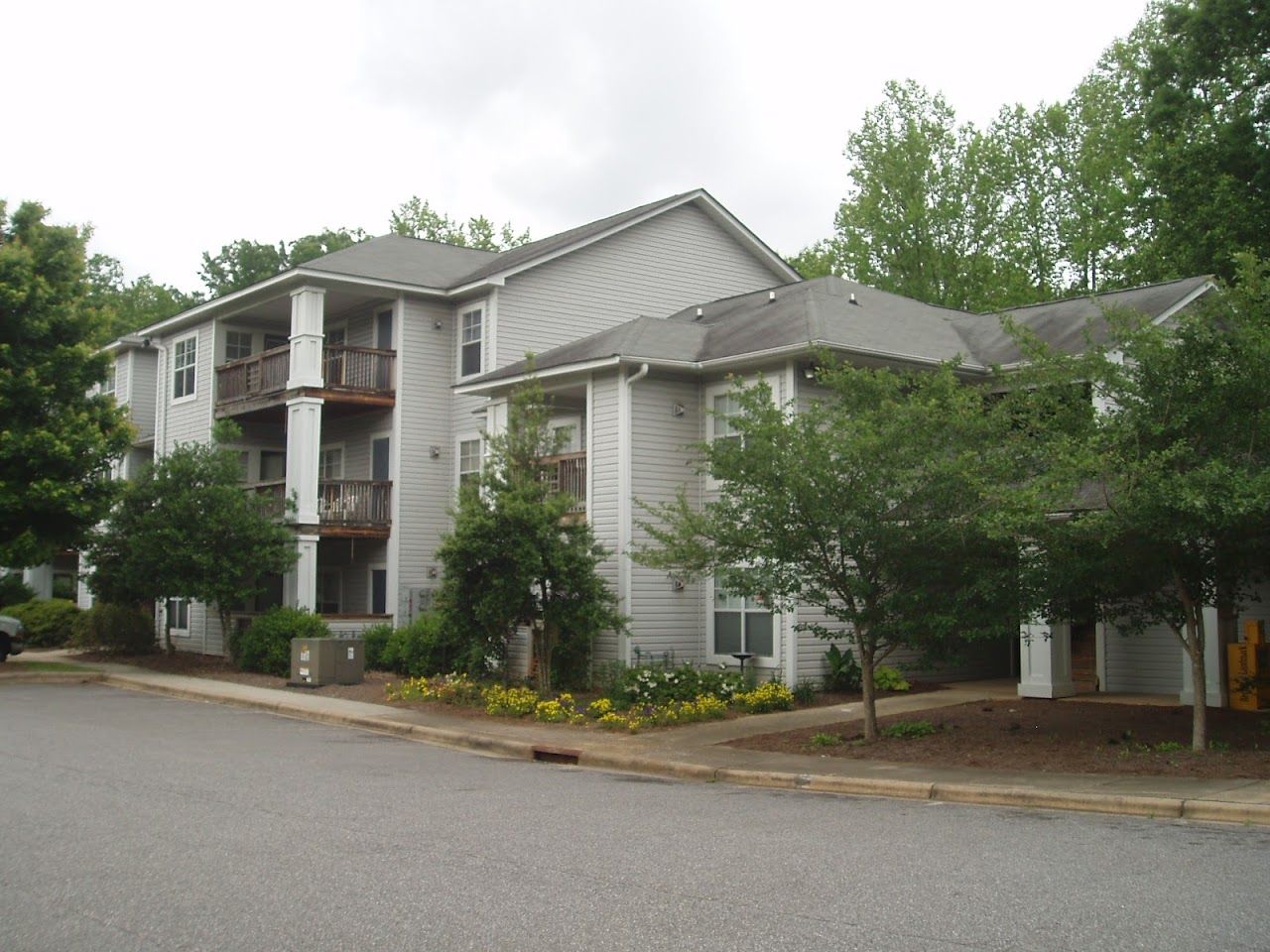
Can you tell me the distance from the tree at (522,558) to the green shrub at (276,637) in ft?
20.0

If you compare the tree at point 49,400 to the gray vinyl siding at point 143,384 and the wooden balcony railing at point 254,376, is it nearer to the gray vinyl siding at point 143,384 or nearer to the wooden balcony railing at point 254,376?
the wooden balcony railing at point 254,376

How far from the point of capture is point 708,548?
15.8 metres

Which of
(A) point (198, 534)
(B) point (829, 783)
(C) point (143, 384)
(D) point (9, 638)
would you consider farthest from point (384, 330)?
(B) point (829, 783)

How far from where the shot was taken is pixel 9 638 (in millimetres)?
29266

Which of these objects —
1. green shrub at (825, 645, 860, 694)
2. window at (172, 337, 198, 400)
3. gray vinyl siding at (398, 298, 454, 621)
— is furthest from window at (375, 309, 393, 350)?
green shrub at (825, 645, 860, 694)

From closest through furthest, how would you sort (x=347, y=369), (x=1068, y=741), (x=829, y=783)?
(x=829, y=783), (x=1068, y=741), (x=347, y=369)

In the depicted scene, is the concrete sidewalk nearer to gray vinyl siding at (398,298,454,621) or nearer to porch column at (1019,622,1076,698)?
porch column at (1019,622,1076,698)

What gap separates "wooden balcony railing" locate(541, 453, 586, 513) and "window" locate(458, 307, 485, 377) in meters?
5.09

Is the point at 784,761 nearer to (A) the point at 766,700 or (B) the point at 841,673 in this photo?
(A) the point at 766,700

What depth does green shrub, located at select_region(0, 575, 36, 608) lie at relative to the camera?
41.4m

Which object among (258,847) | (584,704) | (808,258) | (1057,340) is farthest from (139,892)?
(808,258)

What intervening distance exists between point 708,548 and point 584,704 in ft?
17.0

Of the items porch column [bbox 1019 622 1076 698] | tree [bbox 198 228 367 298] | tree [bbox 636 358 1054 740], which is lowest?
porch column [bbox 1019 622 1076 698]

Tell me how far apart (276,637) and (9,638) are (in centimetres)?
808
